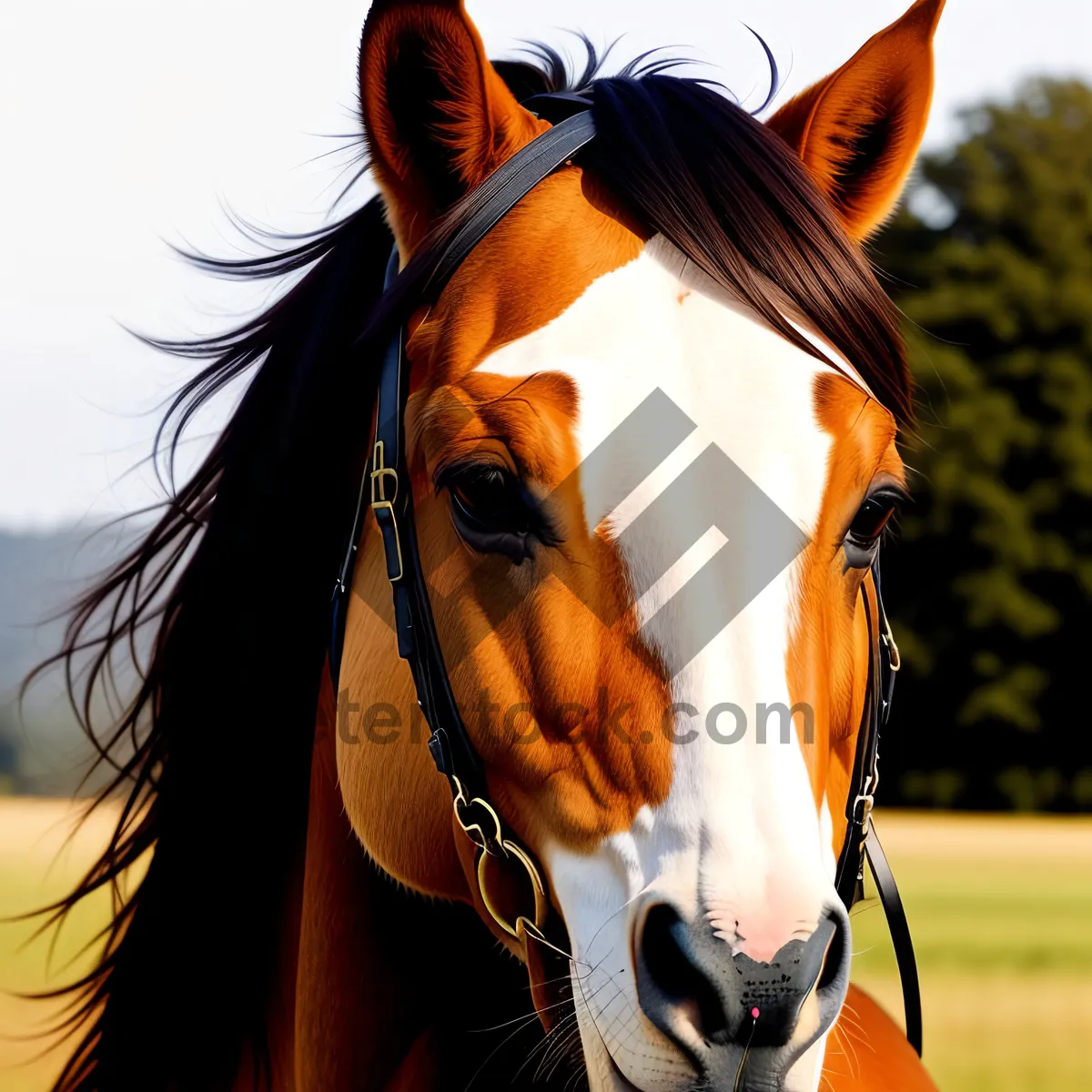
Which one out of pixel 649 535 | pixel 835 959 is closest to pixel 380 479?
pixel 649 535

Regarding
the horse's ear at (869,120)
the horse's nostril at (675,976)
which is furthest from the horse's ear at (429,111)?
the horse's nostril at (675,976)

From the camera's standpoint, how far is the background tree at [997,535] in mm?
27625

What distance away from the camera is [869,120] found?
2.63 metres

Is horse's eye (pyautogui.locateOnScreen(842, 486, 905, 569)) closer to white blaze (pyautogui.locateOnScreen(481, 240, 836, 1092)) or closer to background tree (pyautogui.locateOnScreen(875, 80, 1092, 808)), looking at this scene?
white blaze (pyautogui.locateOnScreen(481, 240, 836, 1092))

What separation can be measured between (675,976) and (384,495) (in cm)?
107

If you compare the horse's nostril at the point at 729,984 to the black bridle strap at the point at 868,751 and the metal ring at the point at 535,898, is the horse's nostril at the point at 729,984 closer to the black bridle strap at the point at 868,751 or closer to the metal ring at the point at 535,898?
the metal ring at the point at 535,898

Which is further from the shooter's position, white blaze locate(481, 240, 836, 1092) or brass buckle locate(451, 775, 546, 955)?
brass buckle locate(451, 775, 546, 955)

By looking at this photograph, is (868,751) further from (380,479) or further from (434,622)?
(380,479)

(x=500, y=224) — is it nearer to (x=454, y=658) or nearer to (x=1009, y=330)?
(x=454, y=658)

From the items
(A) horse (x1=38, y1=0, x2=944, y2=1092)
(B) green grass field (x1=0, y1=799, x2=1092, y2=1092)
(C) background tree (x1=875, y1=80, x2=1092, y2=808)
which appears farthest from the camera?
(C) background tree (x1=875, y1=80, x2=1092, y2=808)

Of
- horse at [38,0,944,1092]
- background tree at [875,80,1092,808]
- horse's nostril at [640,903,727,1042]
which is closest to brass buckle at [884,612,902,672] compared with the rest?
horse at [38,0,944,1092]

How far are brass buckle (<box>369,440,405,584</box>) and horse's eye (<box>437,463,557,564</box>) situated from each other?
0.22 metres

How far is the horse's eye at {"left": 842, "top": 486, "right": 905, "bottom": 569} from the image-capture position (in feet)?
7.14

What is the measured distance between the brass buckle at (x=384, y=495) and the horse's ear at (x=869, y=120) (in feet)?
3.47
